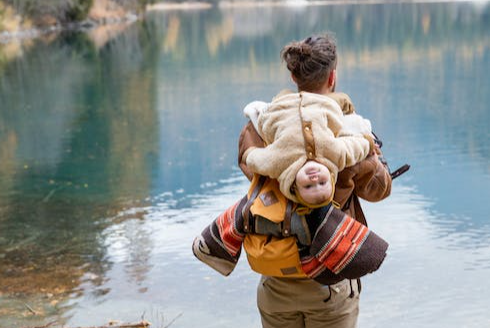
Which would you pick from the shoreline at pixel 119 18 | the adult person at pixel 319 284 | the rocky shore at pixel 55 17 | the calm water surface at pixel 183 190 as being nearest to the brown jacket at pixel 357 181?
the adult person at pixel 319 284

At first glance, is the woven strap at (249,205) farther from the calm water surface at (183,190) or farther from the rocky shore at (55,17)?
the rocky shore at (55,17)

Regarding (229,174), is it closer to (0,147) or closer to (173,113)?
(0,147)

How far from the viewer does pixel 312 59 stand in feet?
8.04

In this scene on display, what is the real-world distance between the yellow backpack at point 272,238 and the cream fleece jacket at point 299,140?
0.07m

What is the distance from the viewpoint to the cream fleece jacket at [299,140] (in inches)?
92.5

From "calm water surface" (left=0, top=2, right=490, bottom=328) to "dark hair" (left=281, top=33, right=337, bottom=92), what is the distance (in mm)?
2423

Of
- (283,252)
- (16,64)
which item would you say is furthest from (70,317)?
(16,64)

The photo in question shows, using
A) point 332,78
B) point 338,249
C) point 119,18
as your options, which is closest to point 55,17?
point 119,18

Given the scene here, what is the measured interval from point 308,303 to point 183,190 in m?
5.73

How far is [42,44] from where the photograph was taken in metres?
32.1

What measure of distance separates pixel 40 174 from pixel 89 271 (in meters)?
3.83

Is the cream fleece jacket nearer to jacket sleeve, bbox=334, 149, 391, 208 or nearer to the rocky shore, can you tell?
jacket sleeve, bbox=334, 149, 391, 208

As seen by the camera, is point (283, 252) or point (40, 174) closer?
point (283, 252)

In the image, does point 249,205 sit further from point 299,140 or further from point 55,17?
point 55,17
